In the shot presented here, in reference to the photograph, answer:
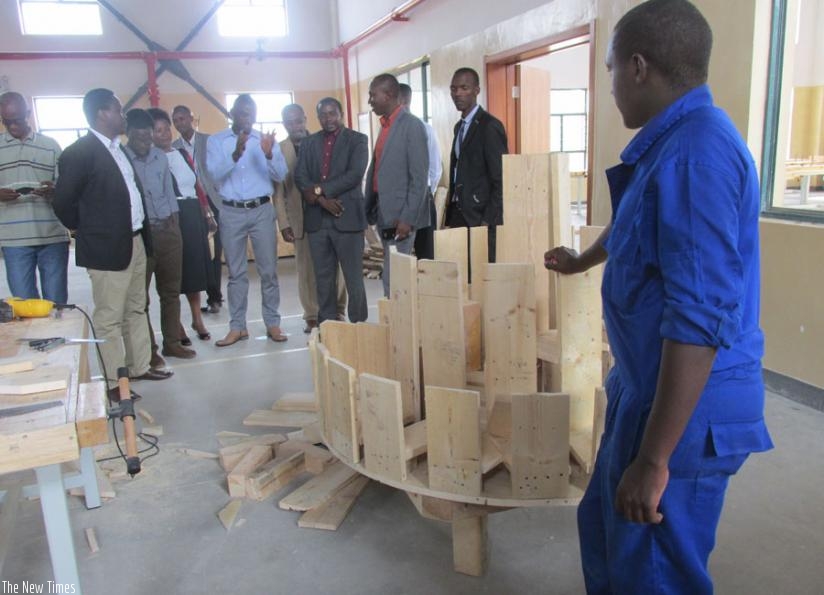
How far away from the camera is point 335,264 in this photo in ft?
15.7

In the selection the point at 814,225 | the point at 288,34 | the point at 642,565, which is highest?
the point at 288,34

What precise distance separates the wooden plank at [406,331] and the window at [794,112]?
92.3 inches

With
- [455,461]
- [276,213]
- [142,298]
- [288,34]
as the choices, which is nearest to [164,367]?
[142,298]

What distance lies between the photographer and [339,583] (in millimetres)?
2156

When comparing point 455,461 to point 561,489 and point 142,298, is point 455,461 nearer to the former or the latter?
point 561,489

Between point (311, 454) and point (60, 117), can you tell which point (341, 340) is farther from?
point (60, 117)

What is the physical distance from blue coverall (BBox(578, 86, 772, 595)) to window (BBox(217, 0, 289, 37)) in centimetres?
1148

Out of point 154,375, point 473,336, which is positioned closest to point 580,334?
point 473,336

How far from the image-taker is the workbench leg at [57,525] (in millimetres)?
1588

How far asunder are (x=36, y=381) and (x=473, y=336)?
1.63 m

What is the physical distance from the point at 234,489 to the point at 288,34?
415 inches

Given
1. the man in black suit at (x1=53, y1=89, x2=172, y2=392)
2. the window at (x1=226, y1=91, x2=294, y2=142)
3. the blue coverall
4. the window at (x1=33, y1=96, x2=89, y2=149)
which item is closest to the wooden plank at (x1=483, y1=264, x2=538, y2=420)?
the blue coverall

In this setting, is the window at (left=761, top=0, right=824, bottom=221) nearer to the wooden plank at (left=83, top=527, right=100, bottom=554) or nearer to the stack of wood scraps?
the stack of wood scraps

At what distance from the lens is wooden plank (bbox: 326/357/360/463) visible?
2.17 metres
